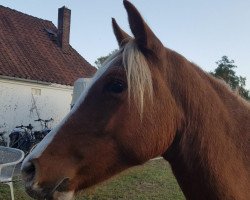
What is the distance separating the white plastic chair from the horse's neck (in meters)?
4.26

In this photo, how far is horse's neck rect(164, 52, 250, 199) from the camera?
1.96 meters

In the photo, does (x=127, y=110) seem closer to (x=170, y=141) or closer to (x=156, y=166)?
(x=170, y=141)

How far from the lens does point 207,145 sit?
2016 millimetres

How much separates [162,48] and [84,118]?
1.99 ft

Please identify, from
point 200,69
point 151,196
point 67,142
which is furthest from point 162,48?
point 151,196

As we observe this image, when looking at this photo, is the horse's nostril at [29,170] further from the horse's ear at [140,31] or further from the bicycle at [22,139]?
the bicycle at [22,139]

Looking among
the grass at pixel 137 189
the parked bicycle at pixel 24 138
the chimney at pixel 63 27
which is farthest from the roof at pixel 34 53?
the grass at pixel 137 189

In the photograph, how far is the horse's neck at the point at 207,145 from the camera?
Answer: 1.96m

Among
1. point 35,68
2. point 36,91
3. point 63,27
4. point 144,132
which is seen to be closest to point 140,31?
point 144,132

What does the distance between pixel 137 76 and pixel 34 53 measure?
18.4m

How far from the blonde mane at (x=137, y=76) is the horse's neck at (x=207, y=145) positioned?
0.19m

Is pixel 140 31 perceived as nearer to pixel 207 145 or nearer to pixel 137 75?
pixel 137 75

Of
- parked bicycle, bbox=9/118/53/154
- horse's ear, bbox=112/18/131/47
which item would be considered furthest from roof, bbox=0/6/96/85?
horse's ear, bbox=112/18/131/47

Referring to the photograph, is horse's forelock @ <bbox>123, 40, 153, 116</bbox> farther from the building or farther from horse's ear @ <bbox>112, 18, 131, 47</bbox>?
the building
